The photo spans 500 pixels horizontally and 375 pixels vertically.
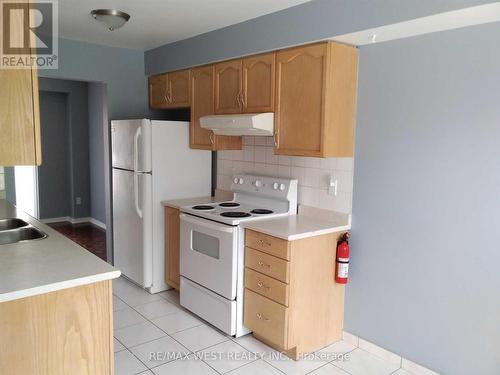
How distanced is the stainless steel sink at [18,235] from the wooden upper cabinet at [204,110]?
1.63 m

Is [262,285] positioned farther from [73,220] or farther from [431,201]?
[73,220]

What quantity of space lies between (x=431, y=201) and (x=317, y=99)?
0.94 m

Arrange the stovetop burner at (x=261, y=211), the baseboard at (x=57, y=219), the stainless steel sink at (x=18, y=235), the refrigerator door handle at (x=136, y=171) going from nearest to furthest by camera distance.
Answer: the stainless steel sink at (x=18, y=235)
the stovetop burner at (x=261, y=211)
the refrigerator door handle at (x=136, y=171)
the baseboard at (x=57, y=219)

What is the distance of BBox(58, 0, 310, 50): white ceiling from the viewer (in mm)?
2707

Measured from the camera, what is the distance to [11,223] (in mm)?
2717

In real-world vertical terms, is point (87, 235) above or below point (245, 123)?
below

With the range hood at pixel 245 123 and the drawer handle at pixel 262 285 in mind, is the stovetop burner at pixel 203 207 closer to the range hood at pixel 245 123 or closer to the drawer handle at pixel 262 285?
the range hood at pixel 245 123

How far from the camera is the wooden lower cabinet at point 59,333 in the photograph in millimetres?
1611

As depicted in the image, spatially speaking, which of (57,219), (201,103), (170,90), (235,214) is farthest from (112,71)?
(57,219)

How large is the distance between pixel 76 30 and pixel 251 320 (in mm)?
2789

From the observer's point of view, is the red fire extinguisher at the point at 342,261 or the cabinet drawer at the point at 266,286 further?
the red fire extinguisher at the point at 342,261

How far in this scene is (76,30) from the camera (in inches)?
138

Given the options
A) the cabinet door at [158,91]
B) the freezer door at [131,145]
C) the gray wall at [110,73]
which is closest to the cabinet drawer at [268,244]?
the freezer door at [131,145]

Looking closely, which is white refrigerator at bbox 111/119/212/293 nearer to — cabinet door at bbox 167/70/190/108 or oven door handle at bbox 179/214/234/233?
cabinet door at bbox 167/70/190/108
